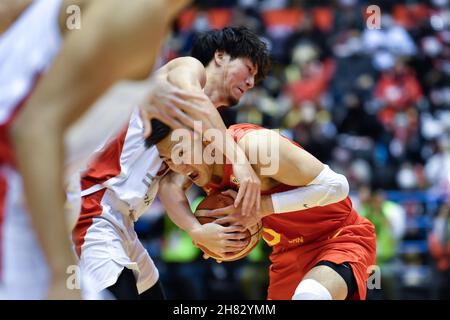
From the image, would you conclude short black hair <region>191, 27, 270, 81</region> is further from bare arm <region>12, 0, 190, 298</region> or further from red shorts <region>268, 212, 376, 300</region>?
bare arm <region>12, 0, 190, 298</region>

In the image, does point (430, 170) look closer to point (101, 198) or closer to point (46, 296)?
point (101, 198)

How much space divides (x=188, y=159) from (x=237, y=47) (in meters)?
1.03

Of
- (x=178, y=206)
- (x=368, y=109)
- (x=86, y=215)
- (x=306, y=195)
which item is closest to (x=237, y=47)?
(x=178, y=206)

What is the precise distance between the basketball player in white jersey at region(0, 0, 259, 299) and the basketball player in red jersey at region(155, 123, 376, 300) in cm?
213

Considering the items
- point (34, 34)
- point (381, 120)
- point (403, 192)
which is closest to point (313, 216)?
point (34, 34)

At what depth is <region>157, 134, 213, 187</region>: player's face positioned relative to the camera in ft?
13.0

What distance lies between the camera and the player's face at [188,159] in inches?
155

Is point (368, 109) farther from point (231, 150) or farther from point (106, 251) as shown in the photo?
point (231, 150)

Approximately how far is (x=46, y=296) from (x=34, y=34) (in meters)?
0.59

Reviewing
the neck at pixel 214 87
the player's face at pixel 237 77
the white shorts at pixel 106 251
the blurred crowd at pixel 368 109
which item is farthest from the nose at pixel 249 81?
the blurred crowd at pixel 368 109

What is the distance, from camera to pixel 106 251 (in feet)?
14.0

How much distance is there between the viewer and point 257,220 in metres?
4.05

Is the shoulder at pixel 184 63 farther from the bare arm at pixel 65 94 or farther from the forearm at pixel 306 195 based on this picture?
the bare arm at pixel 65 94

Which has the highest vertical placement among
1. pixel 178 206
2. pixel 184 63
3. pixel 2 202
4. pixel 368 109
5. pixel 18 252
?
pixel 368 109
